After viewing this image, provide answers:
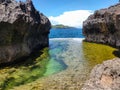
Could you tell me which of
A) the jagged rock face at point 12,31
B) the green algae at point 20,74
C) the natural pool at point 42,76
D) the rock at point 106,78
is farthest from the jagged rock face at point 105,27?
the rock at point 106,78

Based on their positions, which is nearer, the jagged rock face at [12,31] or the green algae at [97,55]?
the jagged rock face at [12,31]

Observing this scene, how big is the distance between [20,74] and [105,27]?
3619cm

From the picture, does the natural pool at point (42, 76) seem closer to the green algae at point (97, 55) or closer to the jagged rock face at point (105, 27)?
the green algae at point (97, 55)

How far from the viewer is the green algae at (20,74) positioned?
86.6 feet

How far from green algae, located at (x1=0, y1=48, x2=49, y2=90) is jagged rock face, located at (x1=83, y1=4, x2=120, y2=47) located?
71.4 ft

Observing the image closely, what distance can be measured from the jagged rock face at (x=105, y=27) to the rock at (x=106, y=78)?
33.6 metres

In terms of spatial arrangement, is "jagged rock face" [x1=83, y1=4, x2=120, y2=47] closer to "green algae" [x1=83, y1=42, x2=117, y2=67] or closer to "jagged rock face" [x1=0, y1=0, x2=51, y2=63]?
"green algae" [x1=83, y1=42, x2=117, y2=67]

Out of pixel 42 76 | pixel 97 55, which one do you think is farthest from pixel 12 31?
pixel 97 55

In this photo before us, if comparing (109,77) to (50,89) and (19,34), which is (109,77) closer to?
(50,89)

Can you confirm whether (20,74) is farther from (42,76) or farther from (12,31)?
(12,31)

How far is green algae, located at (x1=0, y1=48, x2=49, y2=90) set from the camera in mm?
26391

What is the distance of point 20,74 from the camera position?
30516 millimetres

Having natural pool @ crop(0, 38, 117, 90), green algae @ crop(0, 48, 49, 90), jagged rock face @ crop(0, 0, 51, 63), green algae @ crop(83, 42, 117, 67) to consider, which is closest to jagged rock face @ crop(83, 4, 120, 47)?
green algae @ crop(83, 42, 117, 67)

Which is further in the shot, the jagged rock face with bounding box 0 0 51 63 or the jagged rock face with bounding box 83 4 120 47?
the jagged rock face with bounding box 83 4 120 47
